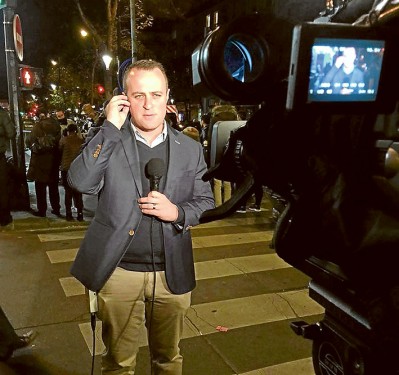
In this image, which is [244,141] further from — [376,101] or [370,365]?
[370,365]

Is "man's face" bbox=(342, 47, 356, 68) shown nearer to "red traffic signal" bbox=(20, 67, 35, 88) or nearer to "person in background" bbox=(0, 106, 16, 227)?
"person in background" bbox=(0, 106, 16, 227)

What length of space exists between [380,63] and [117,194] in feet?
4.94

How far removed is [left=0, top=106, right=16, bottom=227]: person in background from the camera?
725 cm

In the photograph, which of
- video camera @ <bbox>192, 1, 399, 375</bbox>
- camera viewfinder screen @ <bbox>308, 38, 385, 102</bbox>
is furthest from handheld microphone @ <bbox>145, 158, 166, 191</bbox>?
camera viewfinder screen @ <bbox>308, 38, 385, 102</bbox>

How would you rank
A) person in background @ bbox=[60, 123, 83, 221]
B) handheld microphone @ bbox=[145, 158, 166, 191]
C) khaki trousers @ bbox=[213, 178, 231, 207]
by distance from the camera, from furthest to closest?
khaki trousers @ bbox=[213, 178, 231, 207]
person in background @ bbox=[60, 123, 83, 221]
handheld microphone @ bbox=[145, 158, 166, 191]

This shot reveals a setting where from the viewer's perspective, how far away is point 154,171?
7.72 ft

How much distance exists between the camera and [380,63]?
1.33 m

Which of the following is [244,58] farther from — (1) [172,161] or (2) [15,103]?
(2) [15,103]

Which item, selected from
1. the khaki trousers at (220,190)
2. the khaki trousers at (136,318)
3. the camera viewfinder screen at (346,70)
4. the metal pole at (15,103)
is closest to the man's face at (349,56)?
the camera viewfinder screen at (346,70)

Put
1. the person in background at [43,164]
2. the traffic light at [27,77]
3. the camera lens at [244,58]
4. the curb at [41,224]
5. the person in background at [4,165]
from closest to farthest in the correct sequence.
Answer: the camera lens at [244,58] < the person in background at [4,165] < the curb at [41,224] < the person in background at [43,164] < the traffic light at [27,77]

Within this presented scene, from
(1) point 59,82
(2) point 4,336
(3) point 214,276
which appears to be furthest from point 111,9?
(2) point 4,336

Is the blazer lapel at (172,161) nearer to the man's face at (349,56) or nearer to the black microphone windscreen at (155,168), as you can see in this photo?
the black microphone windscreen at (155,168)

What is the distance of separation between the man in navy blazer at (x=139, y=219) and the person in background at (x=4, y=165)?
212 inches

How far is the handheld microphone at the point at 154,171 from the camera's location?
2354 millimetres
